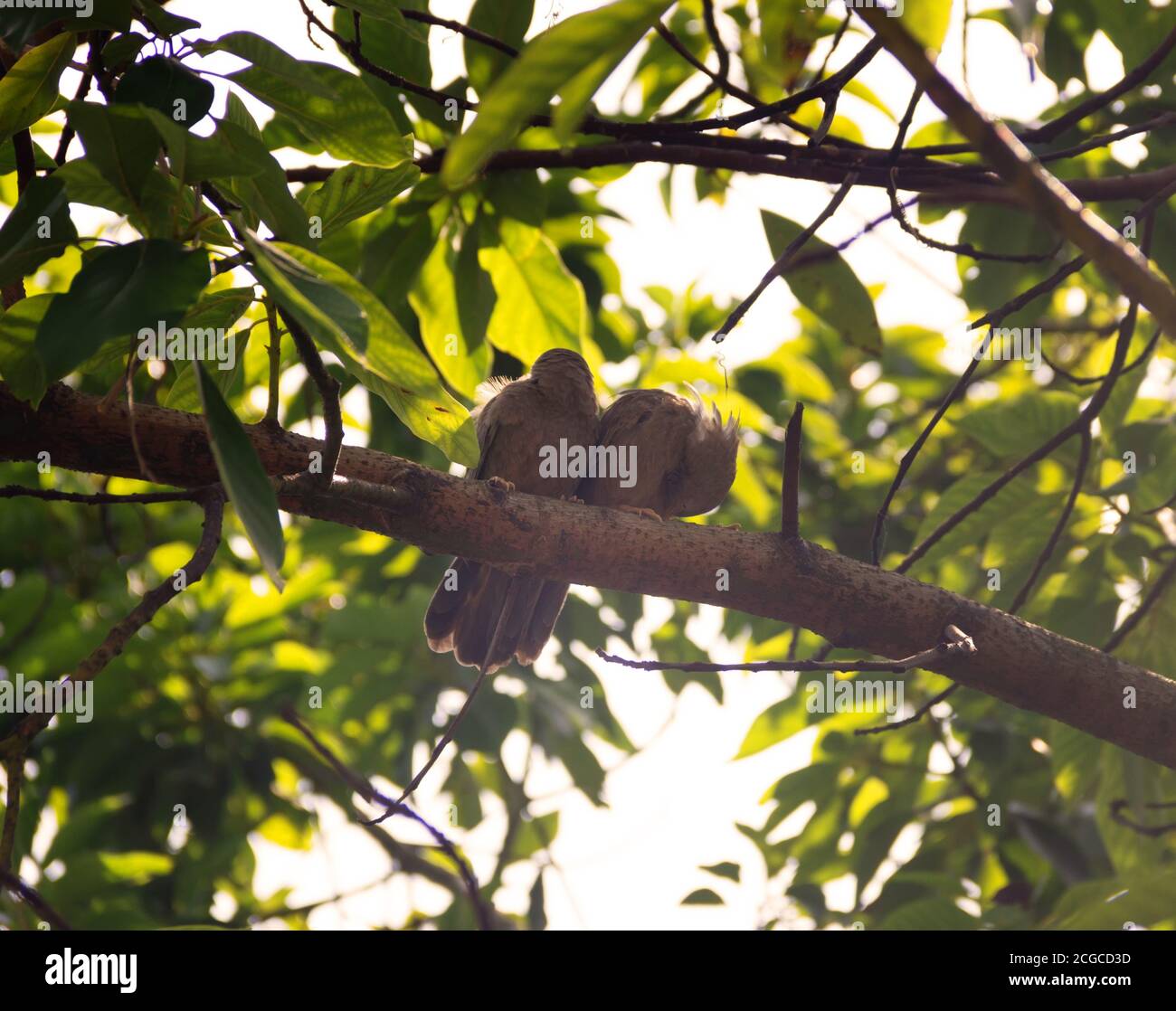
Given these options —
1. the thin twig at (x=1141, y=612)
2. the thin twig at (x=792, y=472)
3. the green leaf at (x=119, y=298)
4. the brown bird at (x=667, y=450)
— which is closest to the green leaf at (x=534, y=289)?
the brown bird at (x=667, y=450)

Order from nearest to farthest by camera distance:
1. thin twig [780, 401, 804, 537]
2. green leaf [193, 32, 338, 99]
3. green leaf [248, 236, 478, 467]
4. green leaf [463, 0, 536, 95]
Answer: green leaf [248, 236, 478, 467]
green leaf [193, 32, 338, 99]
thin twig [780, 401, 804, 537]
green leaf [463, 0, 536, 95]

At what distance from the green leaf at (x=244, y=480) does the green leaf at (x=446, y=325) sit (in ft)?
5.21

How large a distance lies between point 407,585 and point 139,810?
1.30 m

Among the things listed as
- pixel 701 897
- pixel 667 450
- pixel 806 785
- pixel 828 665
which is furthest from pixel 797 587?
pixel 701 897

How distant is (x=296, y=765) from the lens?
4.30 m

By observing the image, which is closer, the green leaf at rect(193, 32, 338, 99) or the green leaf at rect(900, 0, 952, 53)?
the green leaf at rect(900, 0, 952, 53)

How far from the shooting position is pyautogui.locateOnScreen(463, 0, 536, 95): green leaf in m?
2.60

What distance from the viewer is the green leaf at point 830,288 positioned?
107 inches

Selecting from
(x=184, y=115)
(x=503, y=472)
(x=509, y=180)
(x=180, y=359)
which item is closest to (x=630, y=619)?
(x=503, y=472)

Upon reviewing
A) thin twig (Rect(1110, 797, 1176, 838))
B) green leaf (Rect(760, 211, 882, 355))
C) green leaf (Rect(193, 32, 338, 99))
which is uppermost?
green leaf (Rect(760, 211, 882, 355))

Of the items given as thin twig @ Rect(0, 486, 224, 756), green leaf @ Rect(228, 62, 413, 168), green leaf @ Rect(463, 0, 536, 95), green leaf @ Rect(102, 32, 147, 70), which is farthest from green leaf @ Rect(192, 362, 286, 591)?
green leaf @ Rect(463, 0, 536, 95)

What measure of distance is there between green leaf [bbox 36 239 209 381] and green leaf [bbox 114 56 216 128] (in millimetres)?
261

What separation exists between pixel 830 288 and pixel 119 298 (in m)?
1.93

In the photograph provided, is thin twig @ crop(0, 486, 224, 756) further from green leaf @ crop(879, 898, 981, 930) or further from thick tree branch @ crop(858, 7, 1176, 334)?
green leaf @ crop(879, 898, 981, 930)
